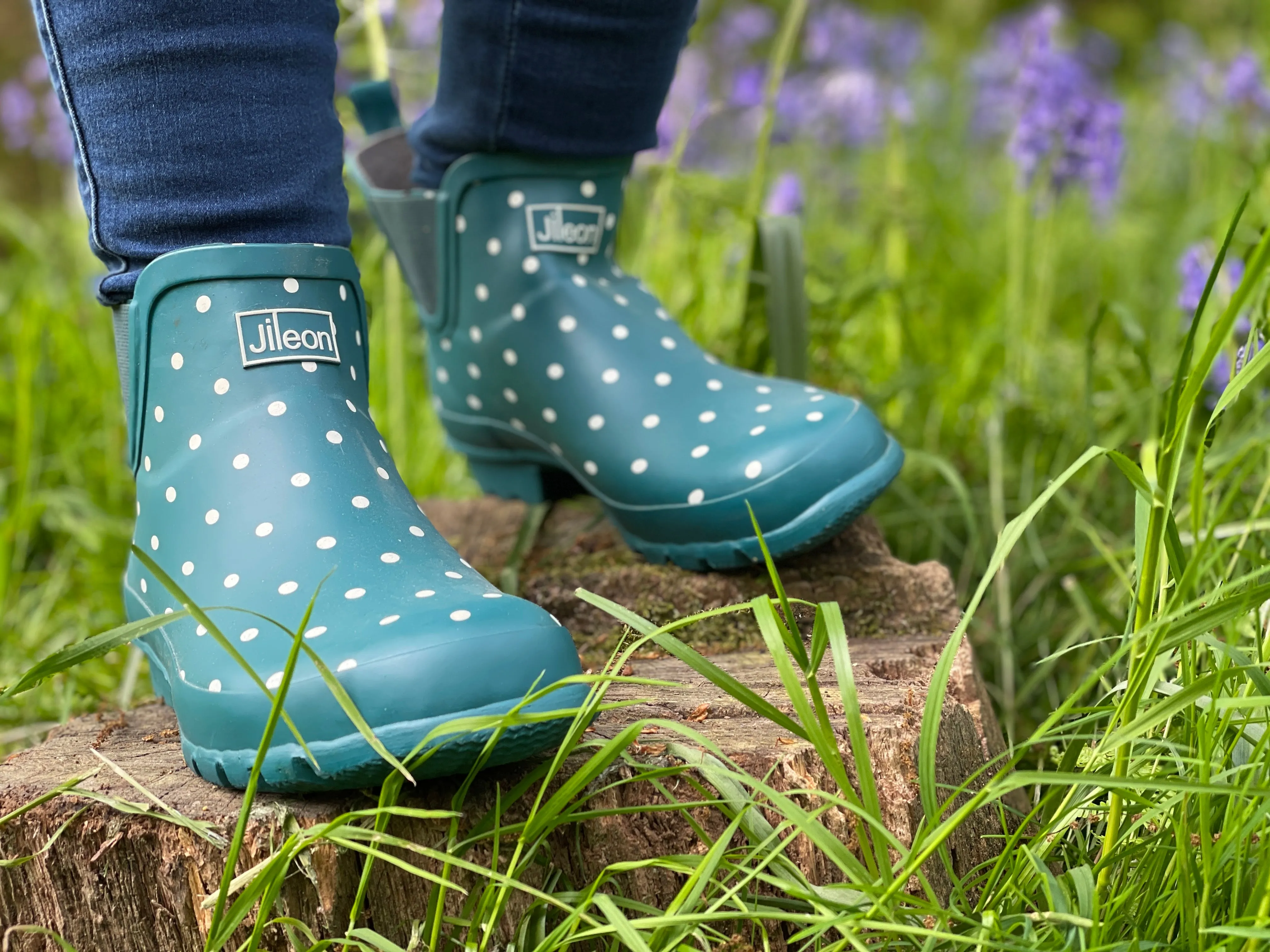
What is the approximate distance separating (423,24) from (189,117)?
1547mm

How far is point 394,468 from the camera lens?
799 mm

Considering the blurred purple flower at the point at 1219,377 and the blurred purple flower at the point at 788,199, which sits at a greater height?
the blurred purple flower at the point at 788,199

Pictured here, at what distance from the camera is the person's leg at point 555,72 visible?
0.94m

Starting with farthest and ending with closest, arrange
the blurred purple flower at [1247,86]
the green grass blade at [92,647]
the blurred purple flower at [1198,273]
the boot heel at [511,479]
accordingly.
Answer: the blurred purple flower at [1247,86] < the blurred purple flower at [1198,273] < the boot heel at [511,479] < the green grass blade at [92,647]

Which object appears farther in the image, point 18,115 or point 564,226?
point 18,115

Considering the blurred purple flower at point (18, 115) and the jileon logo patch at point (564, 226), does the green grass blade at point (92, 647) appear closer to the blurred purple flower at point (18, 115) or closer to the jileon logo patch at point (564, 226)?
the jileon logo patch at point (564, 226)

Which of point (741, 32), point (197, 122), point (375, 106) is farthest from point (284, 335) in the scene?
point (741, 32)

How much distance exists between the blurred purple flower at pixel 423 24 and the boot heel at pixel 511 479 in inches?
38.4

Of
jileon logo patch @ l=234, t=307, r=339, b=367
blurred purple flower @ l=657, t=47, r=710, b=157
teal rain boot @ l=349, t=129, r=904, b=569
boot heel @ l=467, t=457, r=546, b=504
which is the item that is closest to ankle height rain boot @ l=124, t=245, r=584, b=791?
jileon logo patch @ l=234, t=307, r=339, b=367

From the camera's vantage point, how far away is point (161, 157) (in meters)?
0.72

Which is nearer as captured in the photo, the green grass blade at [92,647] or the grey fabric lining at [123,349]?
the green grass blade at [92,647]

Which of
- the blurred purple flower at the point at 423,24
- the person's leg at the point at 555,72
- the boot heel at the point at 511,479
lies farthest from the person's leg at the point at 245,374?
the blurred purple flower at the point at 423,24

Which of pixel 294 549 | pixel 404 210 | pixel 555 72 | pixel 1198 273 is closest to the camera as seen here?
pixel 294 549

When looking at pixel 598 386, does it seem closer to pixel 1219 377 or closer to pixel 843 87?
pixel 1219 377
